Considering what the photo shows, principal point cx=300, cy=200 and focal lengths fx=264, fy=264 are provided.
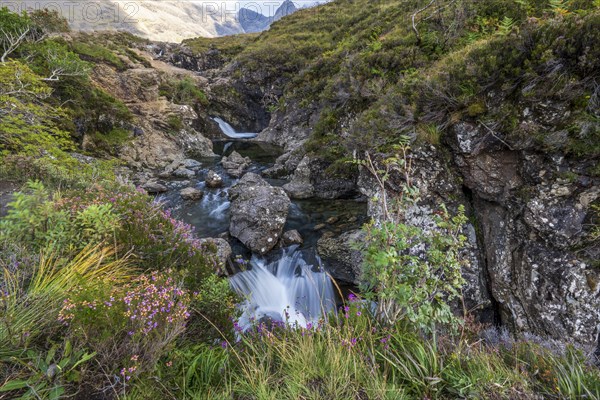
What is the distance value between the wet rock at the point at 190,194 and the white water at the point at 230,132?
15.5 m

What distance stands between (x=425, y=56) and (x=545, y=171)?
264 inches

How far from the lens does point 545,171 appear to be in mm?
5379

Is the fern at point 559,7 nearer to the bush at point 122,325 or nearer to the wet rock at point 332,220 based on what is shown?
the wet rock at point 332,220

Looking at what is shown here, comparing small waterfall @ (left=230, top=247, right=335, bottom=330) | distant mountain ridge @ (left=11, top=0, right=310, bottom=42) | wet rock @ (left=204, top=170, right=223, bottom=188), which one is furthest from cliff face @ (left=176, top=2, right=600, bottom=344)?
distant mountain ridge @ (left=11, top=0, right=310, bottom=42)

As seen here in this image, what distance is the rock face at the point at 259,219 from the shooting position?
353 inches

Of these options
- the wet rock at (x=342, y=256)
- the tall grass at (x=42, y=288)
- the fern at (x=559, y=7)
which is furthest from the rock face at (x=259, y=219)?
the fern at (x=559, y=7)

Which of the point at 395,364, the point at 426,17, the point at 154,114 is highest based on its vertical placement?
the point at 154,114

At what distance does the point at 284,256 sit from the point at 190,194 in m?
6.53

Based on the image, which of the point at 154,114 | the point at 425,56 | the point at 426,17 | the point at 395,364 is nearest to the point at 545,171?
the point at 395,364

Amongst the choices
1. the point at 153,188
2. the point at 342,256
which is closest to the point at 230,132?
the point at 153,188

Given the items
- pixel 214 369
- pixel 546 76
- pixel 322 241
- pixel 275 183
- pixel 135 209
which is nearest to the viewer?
pixel 214 369

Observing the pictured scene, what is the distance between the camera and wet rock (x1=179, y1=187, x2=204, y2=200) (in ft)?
41.8

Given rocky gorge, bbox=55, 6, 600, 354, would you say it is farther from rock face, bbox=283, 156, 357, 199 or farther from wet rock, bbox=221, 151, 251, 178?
wet rock, bbox=221, 151, 251, 178

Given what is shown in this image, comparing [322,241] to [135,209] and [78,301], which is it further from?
[78,301]
